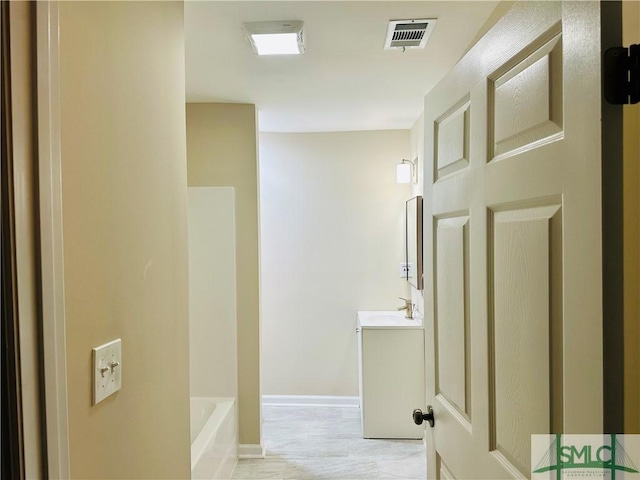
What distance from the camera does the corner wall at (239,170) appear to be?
10.1 feet

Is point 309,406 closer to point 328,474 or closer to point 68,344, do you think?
point 328,474

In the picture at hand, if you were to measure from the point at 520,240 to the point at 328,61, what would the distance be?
174 centimetres

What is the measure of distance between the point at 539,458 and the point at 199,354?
2.63 m

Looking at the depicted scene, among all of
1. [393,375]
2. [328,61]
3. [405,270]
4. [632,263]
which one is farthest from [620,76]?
[405,270]

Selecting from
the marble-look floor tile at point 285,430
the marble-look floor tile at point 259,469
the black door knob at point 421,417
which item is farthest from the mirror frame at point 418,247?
the black door knob at point 421,417

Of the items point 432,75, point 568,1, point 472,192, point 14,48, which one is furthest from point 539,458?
point 432,75

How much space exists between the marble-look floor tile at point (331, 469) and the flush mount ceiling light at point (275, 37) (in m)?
2.62

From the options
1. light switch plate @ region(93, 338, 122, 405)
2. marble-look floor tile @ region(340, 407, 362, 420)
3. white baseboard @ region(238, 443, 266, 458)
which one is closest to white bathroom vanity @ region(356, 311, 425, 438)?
marble-look floor tile @ region(340, 407, 362, 420)

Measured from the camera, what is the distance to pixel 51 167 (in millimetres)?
714

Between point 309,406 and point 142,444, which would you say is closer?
point 142,444

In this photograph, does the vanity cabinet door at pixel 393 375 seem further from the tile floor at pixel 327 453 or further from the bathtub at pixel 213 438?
the bathtub at pixel 213 438

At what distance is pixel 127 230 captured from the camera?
1.02 m

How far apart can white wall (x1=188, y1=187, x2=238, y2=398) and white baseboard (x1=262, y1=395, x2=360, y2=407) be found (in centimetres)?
109

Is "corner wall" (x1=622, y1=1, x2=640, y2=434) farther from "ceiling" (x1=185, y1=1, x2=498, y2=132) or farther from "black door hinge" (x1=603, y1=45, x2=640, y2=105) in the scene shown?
"ceiling" (x1=185, y1=1, x2=498, y2=132)
